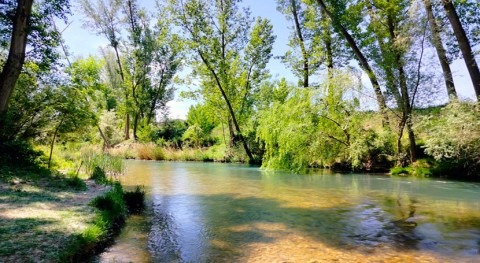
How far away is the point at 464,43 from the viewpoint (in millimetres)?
14219

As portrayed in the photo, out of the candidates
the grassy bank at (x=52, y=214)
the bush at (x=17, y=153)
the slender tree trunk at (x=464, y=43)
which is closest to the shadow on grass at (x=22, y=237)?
the grassy bank at (x=52, y=214)

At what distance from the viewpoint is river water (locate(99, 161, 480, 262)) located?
16.6ft

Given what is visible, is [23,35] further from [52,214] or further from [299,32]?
[299,32]

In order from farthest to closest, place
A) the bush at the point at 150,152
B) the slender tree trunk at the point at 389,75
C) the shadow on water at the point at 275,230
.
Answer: the bush at the point at 150,152, the slender tree trunk at the point at 389,75, the shadow on water at the point at 275,230

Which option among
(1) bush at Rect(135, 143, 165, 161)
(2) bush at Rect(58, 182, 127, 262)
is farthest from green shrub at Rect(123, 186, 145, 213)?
(1) bush at Rect(135, 143, 165, 161)

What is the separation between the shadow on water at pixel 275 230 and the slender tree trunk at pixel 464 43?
839 cm

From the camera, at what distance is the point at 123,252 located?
506cm

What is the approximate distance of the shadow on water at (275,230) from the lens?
5.33 meters

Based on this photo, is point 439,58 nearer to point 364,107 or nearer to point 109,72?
point 364,107

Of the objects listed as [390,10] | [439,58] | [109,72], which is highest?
[109,72]

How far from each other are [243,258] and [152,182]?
915cm

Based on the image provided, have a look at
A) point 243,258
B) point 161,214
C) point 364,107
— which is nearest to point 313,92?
point 364,107

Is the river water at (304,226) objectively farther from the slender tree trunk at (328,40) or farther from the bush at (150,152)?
the bush at (150,152)

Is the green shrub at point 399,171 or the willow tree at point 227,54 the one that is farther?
the willow tree at point 227,54
